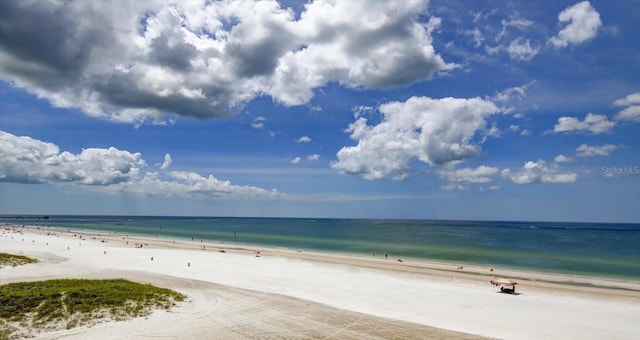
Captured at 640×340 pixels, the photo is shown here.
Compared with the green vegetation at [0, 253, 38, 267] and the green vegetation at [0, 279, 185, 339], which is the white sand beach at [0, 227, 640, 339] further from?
the green vegetation at [0, 253, 38, 267]

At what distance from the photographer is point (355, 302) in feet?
92.2

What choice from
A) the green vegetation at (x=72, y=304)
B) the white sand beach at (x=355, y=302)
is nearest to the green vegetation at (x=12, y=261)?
the white sand beach at (x=355, y=302)

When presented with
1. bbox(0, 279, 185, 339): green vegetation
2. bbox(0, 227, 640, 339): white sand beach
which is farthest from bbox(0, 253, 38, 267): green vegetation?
bbox(0, 279, 185, 339): green vegetation

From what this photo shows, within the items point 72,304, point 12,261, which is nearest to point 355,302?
point 72,304

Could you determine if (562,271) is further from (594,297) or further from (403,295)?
(403,295)

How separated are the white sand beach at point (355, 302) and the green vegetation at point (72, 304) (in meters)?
1.15

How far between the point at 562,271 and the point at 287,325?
44.7 meters

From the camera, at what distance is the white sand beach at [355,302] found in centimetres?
2091

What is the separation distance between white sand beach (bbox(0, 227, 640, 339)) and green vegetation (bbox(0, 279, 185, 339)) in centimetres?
115

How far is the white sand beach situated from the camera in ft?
68.6

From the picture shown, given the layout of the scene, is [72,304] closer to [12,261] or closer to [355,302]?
[355,302]

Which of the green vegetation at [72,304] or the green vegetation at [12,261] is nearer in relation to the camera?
the green vegetation at [72,304]

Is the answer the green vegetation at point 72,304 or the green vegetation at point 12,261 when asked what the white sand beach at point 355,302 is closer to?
the green vegetation at point 72,304

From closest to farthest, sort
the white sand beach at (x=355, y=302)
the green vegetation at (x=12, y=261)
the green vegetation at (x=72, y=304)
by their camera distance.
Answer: the green vegetation at (x=72, y=304) → the white sand beach at (x=355, y=302) → the green vegetation at (x=12, y=261)
